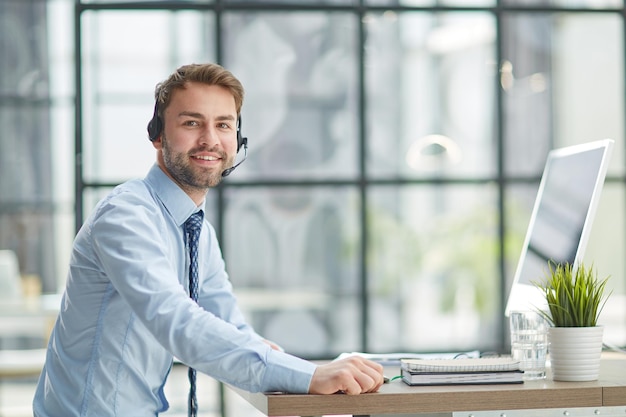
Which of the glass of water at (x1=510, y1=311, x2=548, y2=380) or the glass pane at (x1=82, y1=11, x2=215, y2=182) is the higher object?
the glass pane at (x1=82, y1=11, x2=215, y2=182)

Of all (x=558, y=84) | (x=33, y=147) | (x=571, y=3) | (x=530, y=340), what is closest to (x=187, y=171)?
(x=530, y=340)

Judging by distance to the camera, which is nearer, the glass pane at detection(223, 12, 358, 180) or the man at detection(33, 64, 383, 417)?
the man at detection(33, 64, 383, 417)

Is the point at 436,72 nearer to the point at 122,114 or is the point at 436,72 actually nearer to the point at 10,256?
the point at 122,114

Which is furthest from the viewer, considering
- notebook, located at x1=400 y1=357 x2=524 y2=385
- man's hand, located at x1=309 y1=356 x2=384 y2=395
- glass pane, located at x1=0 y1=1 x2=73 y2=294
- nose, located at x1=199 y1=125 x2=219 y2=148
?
glass pane, located at x1=0 y1=1 x2=73 y2=294

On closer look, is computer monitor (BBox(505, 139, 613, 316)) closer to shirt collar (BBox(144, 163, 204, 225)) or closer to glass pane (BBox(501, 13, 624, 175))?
shirt collar (BBox(144, 163, 204, 225))

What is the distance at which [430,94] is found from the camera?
15.7 ft

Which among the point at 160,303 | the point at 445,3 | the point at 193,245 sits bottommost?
the point at 160,303

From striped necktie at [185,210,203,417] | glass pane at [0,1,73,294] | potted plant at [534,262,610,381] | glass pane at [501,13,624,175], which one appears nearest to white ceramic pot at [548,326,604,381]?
potted plant at [534,262,610,381]

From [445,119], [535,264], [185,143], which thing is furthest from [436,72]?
[185,143]

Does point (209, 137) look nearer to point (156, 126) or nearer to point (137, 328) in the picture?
point (156, 126)

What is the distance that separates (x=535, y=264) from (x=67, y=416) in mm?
1430

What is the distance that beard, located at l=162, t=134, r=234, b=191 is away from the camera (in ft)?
8.30

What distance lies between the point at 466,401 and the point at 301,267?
2493 millimetres

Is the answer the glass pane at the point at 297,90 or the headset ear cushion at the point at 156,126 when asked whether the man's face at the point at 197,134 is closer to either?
the headset ear cushion at the point at 156,126
